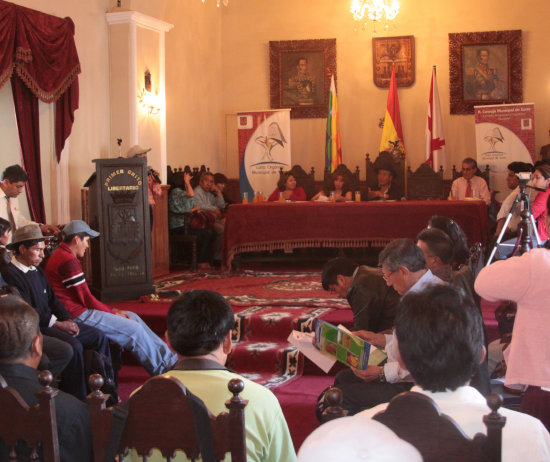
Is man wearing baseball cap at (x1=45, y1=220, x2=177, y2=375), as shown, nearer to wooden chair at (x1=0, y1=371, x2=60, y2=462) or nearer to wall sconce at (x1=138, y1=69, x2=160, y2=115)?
wooden chair at (x1=0, y1=371, x2=60, y2=462)

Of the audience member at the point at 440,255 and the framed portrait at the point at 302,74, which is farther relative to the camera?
A: the framed portrait at the point at 302,74

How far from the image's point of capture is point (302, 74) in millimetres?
11148

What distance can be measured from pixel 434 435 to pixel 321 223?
6.71m

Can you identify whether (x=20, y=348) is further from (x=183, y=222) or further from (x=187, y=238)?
(x=183, y=222)

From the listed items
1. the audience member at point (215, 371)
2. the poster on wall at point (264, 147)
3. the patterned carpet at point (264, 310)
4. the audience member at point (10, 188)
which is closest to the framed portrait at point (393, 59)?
the poster on wall at point (264, 147)

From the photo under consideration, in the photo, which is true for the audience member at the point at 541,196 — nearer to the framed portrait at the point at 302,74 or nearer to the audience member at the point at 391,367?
the audience member at the point at 391,367

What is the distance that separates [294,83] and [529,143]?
3.51m

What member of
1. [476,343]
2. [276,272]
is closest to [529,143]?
[276,272]

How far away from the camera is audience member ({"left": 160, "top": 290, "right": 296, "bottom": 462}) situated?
6.41 ft

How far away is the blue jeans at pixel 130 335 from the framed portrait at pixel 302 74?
7043mm

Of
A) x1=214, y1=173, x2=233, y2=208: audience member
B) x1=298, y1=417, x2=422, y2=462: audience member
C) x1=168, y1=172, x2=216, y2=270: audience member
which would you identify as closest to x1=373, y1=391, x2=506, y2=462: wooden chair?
x1=298, y1=417, x2=422, y2=462: audience member

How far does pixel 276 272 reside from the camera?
26.9 feet

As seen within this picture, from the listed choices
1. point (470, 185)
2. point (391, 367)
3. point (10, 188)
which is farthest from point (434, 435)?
point (470, 185)

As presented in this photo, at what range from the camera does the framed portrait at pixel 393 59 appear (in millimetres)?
10898
